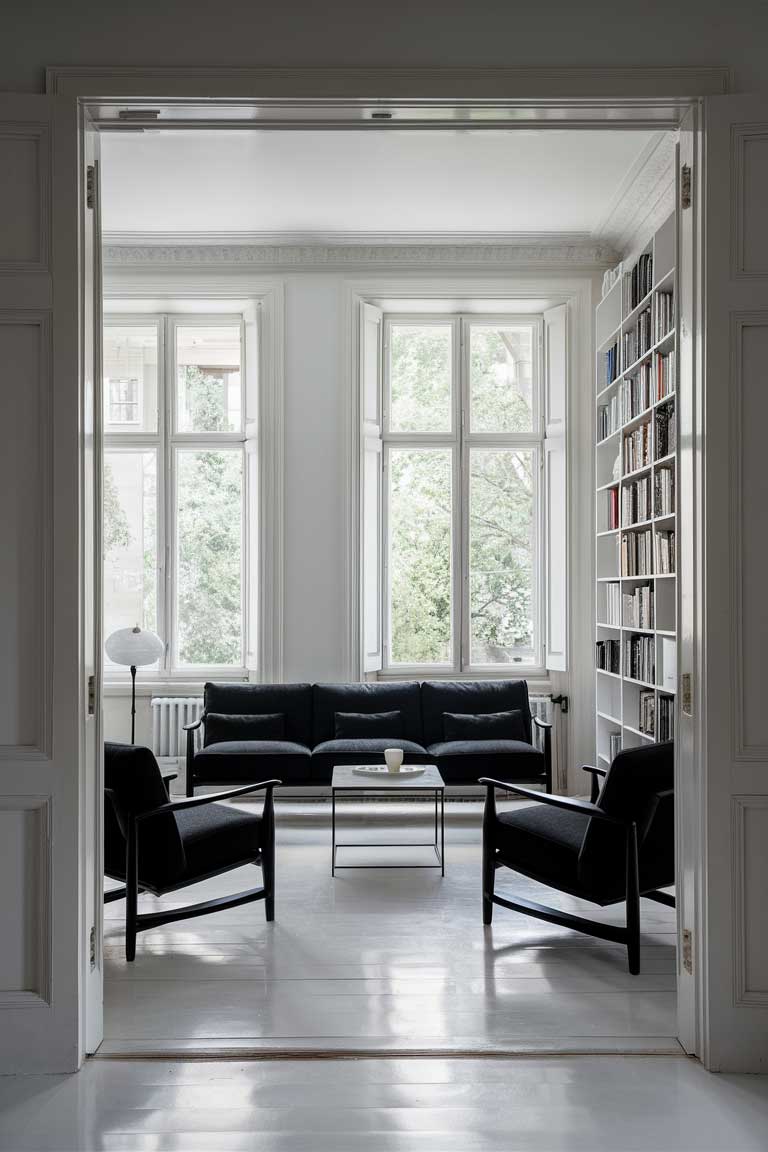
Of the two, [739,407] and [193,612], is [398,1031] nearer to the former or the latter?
[739,407]

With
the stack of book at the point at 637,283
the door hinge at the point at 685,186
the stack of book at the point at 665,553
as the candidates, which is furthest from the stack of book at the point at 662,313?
the door hinge at the point at 685,186

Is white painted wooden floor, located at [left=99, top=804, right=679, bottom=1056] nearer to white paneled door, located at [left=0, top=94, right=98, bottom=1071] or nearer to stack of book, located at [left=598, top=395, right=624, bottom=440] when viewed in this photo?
white paneled door, located at [left=0, top=94, right=98, bottom=1071]

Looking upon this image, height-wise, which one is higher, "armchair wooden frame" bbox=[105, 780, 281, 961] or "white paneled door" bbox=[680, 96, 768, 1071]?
"white paneled door" bbox=[680, 96, 768, 1071]

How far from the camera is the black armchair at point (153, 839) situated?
11.6 ft

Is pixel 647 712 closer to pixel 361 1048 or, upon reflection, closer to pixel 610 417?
pixel 610 417

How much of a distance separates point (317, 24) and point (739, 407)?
1.66 metres

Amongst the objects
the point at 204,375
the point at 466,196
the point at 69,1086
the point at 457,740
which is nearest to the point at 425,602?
the point at 457,740

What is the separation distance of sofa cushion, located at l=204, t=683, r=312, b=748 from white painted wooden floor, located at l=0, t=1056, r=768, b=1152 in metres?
3.53

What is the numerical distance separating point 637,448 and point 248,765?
3.01 metres

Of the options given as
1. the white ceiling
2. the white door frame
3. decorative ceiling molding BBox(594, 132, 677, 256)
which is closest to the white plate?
the white door frame

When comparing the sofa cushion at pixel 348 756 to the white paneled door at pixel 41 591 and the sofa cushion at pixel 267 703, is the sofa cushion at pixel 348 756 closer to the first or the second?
the sofa cushion at pixel 267 703

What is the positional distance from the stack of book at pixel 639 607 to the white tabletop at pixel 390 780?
5.05 feet

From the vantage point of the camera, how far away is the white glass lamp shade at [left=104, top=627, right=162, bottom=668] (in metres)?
5.85

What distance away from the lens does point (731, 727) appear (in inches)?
105
